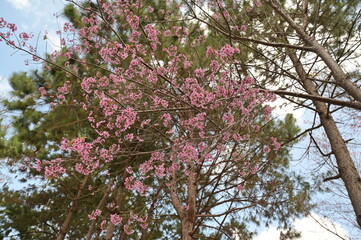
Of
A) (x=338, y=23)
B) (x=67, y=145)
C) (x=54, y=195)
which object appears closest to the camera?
(x=67, y=145)

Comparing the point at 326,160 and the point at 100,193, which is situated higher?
the point at 100,193

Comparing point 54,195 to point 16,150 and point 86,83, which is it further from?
point 86,83

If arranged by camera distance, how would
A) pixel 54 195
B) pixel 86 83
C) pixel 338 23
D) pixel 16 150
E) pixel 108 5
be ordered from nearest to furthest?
1. pixel 86 83
2. pixel 338 23
3. pixel 108 5
4. pixel 16 150
5. pixel 54 195

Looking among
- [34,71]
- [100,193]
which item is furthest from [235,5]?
[100,193]

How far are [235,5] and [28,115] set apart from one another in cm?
568

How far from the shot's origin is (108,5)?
517cm

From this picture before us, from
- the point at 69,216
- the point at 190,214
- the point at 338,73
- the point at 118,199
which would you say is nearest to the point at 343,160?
the point at 338,73

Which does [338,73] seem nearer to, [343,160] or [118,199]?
[343,160]

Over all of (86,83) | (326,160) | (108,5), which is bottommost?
(326,160)

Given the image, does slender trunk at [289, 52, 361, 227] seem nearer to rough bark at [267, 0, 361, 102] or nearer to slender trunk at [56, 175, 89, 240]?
rough bark at [267, 0, 361, 102]

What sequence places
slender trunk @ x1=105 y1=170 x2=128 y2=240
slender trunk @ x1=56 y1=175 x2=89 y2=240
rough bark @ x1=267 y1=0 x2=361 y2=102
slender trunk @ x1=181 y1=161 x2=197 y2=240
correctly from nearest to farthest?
rough bark @ x1=267 y1=0 x2=361 y2=102 → slender trunk @ x1=181 y1=161 x2=197 y2=240 → slender trunk @ x1=105 y1=170 x2=128 y2=240 → slender trunk @ x1=56 y1=175 x2=89 y2=240

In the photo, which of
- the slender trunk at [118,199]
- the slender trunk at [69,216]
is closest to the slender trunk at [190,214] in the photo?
the slender trunk at [118,199]

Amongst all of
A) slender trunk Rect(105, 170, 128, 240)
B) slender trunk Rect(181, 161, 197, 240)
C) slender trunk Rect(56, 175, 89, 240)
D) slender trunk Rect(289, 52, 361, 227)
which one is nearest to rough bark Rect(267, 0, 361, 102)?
slender trunk Rect(289, 52, 361, 227)

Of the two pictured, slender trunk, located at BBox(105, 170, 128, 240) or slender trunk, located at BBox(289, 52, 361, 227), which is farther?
slender trunk, located at BBox(105, 170, 128, 240)
